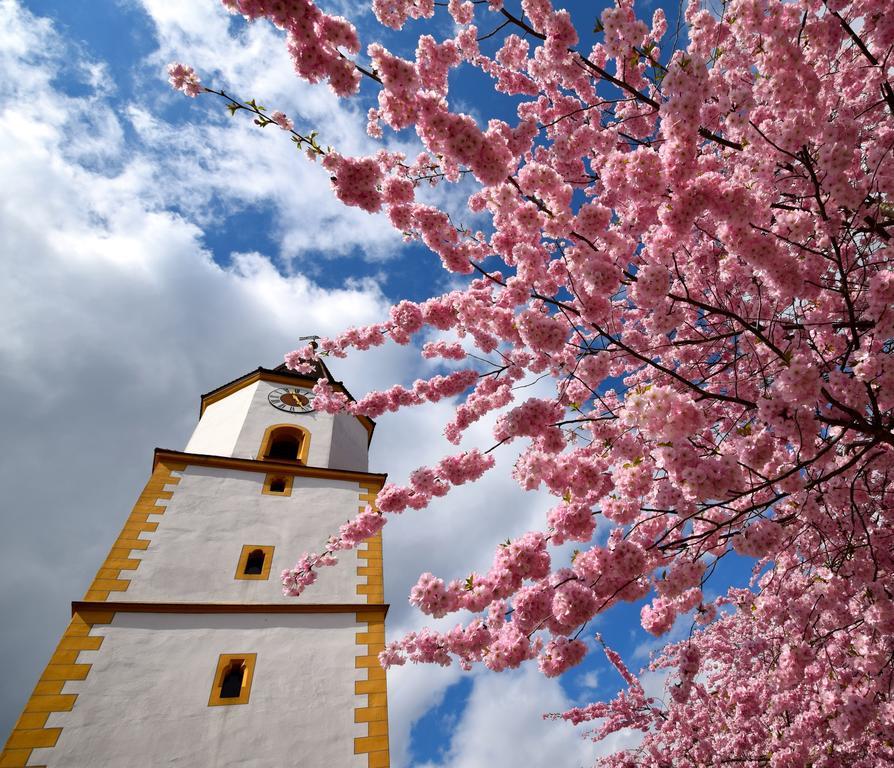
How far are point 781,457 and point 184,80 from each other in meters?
7.49

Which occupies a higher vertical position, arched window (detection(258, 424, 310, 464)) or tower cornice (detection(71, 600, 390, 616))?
arched window (detection(258, 424, 310, 464))

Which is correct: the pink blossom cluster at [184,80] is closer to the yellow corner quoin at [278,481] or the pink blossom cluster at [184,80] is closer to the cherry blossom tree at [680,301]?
the cherry blossom tree at [680,301]

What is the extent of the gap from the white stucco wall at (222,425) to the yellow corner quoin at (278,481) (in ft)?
5.10

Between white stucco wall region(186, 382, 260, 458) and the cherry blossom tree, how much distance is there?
8573mm

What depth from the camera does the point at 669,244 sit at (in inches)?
179

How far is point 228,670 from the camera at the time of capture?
27.5 feet

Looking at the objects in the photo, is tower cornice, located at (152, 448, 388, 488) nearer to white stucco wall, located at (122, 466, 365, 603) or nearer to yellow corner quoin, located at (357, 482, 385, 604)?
white stucco wall, located at (122, 466, 365, 603)

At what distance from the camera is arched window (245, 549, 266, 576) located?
9.93 metres

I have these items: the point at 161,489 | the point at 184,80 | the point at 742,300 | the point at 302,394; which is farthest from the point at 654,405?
the point at 302,394

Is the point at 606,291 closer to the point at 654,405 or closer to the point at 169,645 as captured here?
the point at 654,405

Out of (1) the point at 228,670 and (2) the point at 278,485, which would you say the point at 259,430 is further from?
(1) the point at 228,670

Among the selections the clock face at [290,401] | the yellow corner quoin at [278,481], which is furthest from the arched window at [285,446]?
the yellow corner quoin at [278,481]

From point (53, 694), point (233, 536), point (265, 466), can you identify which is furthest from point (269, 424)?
point (53, 694)

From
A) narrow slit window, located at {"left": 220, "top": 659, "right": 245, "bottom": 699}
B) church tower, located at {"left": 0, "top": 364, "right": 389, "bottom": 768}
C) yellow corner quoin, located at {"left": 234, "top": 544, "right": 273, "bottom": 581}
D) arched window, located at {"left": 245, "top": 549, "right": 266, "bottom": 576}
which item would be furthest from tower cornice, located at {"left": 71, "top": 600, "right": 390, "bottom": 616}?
narrow slit window, located at {"left": 220, "top": 659, "right": 245, "bottom": 699}
